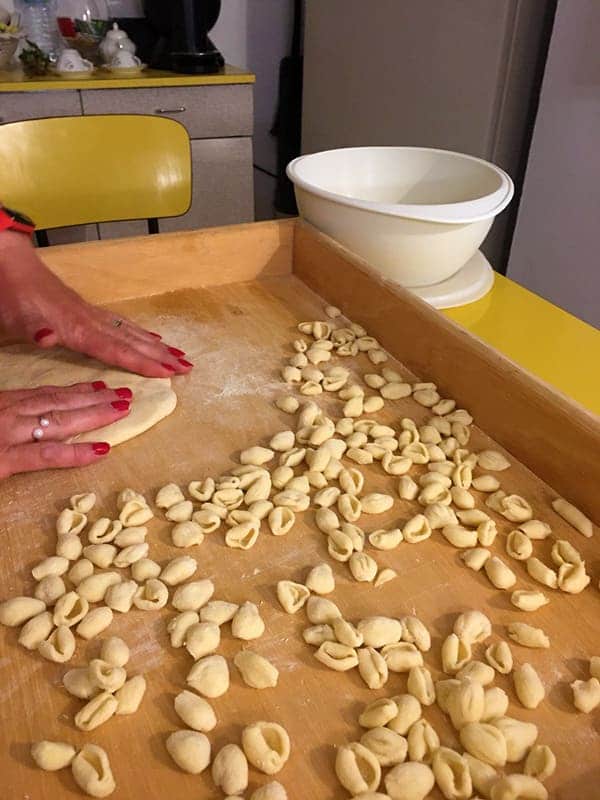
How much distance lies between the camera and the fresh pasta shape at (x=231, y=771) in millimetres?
438

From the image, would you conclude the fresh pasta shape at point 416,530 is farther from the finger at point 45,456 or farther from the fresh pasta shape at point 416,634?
the finger at point 45,456

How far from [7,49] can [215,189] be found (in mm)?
755

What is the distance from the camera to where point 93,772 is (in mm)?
432

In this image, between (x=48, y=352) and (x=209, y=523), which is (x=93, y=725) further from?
(x=48, y=352)

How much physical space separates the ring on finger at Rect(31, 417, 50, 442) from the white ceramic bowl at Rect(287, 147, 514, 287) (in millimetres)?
507

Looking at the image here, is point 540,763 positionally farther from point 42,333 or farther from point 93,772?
point 42,333

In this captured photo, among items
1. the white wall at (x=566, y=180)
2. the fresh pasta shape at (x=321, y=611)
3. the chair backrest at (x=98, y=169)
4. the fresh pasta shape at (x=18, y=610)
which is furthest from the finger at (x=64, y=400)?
the white wall at (x=566, y=180)

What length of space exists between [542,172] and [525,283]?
31 centimetres

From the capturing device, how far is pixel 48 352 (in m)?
0.90

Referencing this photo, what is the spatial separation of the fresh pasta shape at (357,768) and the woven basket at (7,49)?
7.53 ft

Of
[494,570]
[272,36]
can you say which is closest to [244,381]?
[494,570]

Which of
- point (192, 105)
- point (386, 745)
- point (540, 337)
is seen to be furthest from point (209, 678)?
point (192, 105)

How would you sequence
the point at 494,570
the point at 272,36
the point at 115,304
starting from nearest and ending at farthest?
the point at 494,570 < the point at 115,304 < the point at 272,36

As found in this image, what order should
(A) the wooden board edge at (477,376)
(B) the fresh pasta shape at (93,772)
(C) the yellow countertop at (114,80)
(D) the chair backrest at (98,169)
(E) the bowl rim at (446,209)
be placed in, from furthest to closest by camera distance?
1. (C) the yellow countertop at (114,80)
2. (D) the chair backrest at (98,169)
3. (E) the bowl rim at (446,209)
4. (A) the wooden board edge at (477,376)
5. (B) the fresh pasta shape at (93,772)
